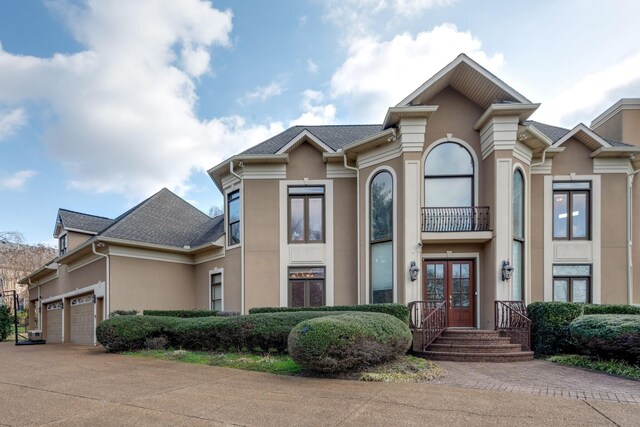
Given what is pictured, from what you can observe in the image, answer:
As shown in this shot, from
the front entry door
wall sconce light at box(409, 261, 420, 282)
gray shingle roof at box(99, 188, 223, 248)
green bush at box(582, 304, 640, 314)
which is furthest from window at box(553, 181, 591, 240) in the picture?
gray shingle roof at box(99, 188, 223, 248)

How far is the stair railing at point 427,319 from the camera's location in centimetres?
982

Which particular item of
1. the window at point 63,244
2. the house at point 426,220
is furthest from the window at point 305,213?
the window at point 63,244

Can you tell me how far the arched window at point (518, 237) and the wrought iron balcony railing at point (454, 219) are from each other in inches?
40.6

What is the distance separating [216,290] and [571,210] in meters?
12.9

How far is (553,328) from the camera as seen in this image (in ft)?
31.7

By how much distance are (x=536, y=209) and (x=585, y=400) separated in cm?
858

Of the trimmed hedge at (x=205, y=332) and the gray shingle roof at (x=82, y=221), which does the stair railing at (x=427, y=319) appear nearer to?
the trimmed hedge at (x=205, y=332)

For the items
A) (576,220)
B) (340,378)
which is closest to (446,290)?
(576,220)

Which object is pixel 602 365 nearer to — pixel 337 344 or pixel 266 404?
pixel 337 344

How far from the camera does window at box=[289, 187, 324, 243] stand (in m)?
13.5

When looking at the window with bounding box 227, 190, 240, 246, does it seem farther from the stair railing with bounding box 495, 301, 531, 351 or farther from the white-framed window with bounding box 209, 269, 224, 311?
the stair railing with bounding box 495, 301, 531, 351

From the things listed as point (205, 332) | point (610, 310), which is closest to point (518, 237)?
point (610, 310)

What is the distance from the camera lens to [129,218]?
15758 millimetres

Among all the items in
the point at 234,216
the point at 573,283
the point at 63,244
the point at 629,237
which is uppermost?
the point at 234,216
